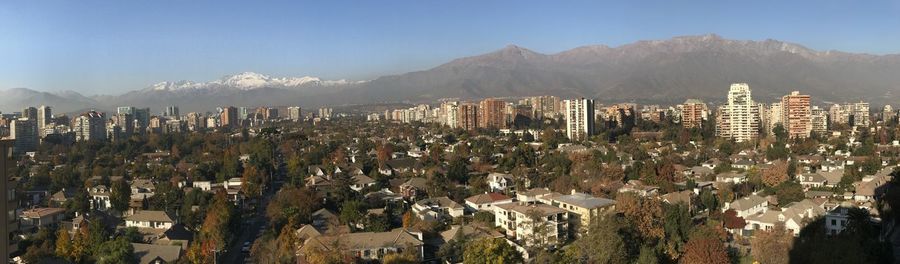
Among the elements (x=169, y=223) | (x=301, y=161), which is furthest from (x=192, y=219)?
(x=301, y=161)

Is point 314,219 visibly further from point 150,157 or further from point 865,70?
point 865,70

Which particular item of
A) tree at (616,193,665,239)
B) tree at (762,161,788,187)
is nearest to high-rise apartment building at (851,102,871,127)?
tree at (762,161,788,187)

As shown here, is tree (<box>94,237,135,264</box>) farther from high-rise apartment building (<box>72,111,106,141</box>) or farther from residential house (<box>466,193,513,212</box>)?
high-rise apartment building (<box>72,111,106,141</box>)

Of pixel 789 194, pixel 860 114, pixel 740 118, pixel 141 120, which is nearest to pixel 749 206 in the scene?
pixel 789 194

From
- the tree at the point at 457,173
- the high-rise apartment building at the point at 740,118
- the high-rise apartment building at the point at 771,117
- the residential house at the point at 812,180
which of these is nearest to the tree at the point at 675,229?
the residential house at the point at 812,180

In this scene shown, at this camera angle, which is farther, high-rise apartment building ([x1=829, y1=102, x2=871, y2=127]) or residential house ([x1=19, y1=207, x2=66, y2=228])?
high-rise apartment building ([x1=829, y1=102, x2=871, y2=127])

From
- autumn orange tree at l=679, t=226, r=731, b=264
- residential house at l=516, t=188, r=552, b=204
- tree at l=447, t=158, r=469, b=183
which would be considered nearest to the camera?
autumn orange tree at l=679, t=226, r=731, b=264
